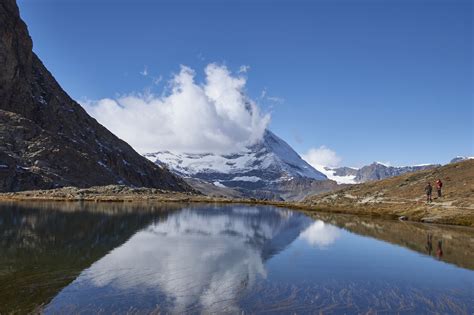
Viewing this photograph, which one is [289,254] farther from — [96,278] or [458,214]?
[458,214]

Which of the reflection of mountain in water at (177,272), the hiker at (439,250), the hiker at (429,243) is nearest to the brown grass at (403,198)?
the hiker at (429,243)

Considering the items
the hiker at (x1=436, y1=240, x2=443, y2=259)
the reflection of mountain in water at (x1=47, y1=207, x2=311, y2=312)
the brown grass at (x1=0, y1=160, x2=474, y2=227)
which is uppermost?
the brown grass at (x1=0, y1=160, x2=474, y2=227)

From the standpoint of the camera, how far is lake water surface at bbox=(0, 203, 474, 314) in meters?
21.6

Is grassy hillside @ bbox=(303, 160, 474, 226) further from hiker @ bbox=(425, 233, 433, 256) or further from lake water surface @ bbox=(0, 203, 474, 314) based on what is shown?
lake water surface @ bbox=(0, 203, 474, 314)

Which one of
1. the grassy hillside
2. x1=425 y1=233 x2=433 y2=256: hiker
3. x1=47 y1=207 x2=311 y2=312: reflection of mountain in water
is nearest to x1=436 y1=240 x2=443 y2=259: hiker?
x1=425 y1=233 x2=433 y2=256: hiker

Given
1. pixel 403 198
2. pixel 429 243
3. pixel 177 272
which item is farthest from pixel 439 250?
pixel 403 198

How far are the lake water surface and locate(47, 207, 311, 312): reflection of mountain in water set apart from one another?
68mm

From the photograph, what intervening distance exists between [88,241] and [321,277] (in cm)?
2254

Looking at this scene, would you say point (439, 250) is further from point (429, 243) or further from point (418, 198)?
point (418, 198)

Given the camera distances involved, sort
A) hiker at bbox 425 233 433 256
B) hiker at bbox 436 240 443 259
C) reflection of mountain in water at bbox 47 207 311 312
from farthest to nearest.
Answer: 1. hiker at bbox 425 233 433 256
2. hiker at bbox 436 240 443 259
3. reflection of mountain in water at bbox 47 207 311 312

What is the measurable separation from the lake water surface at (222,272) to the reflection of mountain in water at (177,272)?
0.07m

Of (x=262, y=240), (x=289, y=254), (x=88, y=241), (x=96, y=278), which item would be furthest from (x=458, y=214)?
(x=96, y=278)

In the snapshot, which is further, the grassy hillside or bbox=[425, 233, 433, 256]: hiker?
the grassy hillside

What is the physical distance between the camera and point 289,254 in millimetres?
39156
